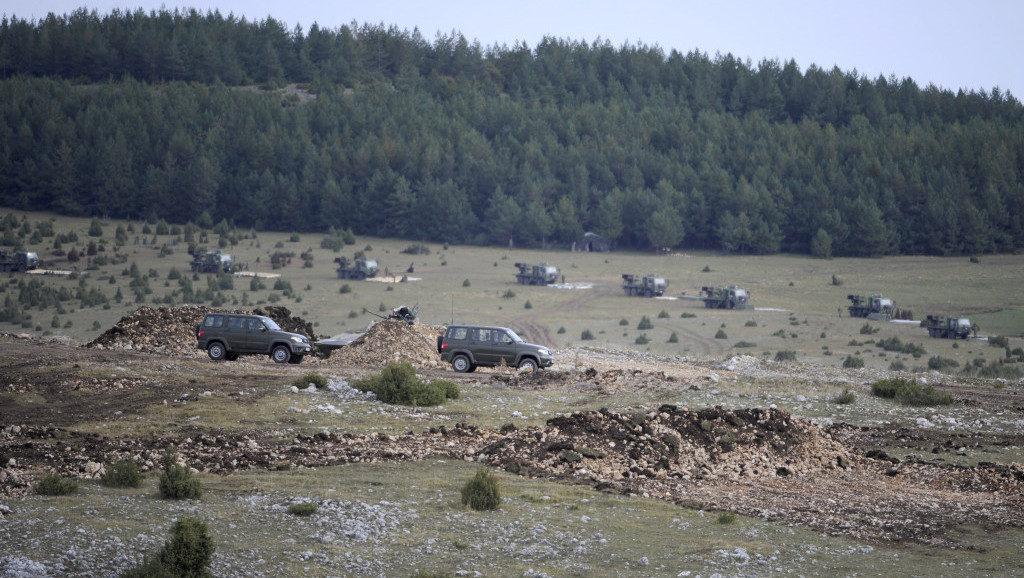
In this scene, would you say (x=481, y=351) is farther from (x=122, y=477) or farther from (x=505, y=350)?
(x=122, y=477)

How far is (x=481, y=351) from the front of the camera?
33062mm

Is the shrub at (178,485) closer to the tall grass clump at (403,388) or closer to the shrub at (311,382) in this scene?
the tall grass clump at (403,388)

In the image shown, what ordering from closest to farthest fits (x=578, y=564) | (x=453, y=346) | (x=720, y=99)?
(x=578, y=564), (x=453, y=346), (x=720, y=99)

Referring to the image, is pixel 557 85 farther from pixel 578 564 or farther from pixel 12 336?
pixel 578 564

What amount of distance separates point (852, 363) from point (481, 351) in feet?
64.2

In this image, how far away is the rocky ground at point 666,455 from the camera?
15883 millimetres

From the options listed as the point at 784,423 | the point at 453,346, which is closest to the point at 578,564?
the point at 784,423

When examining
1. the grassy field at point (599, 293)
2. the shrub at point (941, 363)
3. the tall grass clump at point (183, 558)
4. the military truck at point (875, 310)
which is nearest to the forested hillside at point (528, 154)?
the grassy field at point (599, 293)

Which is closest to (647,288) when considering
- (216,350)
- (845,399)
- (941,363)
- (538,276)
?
(538,276)

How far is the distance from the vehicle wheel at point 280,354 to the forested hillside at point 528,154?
67.3 m

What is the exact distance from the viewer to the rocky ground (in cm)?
1588

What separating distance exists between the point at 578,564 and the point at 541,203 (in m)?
91.7

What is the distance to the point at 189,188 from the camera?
10906 centimetres

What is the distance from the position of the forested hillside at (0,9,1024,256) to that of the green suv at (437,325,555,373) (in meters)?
66.0
